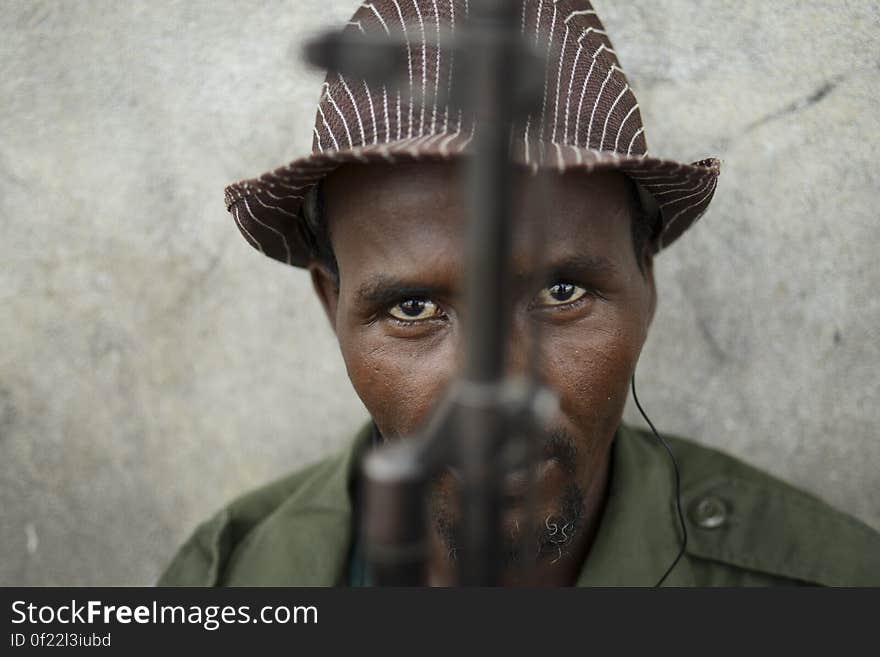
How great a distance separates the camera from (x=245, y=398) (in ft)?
7.79

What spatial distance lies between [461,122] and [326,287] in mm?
497

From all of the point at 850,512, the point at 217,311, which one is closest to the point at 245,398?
the point at 217,311

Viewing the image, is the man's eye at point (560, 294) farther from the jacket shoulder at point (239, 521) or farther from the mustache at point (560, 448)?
the jacket shoulder at point (239, 521)

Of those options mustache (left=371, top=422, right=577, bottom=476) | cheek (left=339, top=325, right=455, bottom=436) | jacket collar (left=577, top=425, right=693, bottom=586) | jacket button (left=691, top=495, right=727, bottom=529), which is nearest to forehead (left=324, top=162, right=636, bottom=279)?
cheek (left=339, top=325, right=455, bottom=436)

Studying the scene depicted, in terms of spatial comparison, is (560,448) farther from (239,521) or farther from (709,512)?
(239,521)

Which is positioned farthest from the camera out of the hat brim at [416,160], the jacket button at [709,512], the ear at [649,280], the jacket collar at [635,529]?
the jacket button at [709,512]

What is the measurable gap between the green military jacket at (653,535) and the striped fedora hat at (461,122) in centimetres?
58

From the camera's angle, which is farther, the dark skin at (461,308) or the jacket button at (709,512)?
the jacket button at (709,512)

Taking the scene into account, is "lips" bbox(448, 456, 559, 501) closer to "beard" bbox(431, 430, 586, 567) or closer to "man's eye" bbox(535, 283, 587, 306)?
"beard" bbox(431, 430, 586, 567)

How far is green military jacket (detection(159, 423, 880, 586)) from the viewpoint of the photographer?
1.75 metres

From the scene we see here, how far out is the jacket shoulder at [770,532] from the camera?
177cm

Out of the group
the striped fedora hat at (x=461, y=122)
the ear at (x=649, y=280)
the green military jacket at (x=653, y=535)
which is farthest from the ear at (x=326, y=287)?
the ear at (x=649, y=280)

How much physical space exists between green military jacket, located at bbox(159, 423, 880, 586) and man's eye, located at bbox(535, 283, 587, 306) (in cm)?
53

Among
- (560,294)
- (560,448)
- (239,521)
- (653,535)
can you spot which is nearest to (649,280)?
(560,294)
